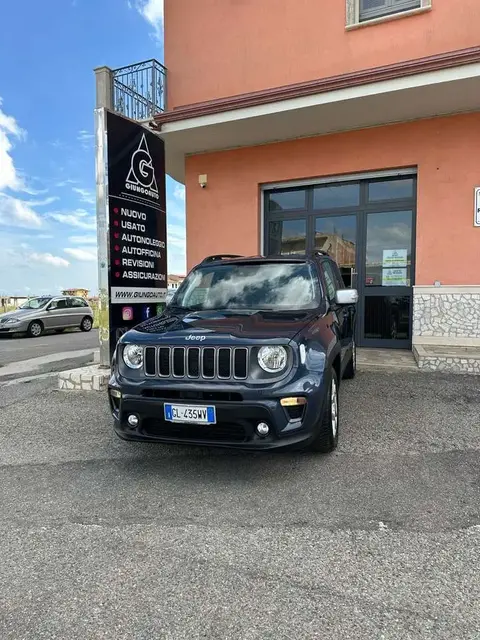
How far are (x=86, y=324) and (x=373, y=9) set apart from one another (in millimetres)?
15926

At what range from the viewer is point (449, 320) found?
8211 millimetres

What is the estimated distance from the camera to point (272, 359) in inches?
131

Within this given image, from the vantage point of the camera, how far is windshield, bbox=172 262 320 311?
441 cm

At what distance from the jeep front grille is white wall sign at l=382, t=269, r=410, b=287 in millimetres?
6352

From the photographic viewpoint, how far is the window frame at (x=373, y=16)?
773 cm

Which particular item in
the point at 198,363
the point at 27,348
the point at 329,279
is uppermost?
the point at 329,279

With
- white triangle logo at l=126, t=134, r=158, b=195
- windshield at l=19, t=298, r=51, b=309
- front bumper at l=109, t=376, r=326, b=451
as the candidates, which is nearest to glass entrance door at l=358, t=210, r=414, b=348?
white triangle logo at l=126, t=134, r=158, b=195

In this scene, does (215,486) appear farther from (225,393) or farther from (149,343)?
(149,343)

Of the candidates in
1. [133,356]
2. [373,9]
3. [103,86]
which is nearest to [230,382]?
[133,356]

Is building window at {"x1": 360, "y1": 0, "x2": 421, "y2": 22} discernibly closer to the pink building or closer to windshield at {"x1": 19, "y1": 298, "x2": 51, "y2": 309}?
the pink building

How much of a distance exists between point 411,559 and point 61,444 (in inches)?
133

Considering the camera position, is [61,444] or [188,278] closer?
[61,444]

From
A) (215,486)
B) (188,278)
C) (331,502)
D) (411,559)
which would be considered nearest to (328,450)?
(331,502)

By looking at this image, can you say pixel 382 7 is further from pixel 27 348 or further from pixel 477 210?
pixel 27 348
